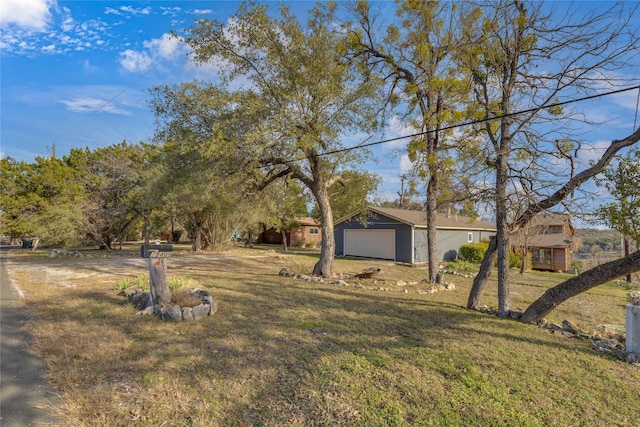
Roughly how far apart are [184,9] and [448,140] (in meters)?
8.70

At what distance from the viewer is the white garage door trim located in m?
20.1

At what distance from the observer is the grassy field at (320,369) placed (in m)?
2.84

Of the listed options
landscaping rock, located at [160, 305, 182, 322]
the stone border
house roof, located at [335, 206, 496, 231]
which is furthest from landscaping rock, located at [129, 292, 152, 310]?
house roof, located at [335, 206, 496, 231]

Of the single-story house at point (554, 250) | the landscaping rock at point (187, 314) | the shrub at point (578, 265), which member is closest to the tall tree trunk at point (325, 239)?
the landscaping rock at point (187, 314)

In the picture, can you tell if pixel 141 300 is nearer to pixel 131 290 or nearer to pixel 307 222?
pixel 131 290

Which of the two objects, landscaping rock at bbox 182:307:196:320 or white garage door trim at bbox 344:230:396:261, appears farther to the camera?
white garage door trim at bbox 344:230:396:261

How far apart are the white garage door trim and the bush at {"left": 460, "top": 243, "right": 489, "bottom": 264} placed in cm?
525

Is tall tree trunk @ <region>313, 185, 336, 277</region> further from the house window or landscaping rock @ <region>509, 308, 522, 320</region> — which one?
the house window

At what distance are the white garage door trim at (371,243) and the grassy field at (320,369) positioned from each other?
1337cm

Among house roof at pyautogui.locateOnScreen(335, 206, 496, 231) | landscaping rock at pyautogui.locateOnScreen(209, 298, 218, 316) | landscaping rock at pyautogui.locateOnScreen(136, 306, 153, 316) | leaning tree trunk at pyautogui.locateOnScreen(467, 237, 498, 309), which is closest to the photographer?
landscaping rock at pyautogui.locateOnScreen(136, 306, 153, 316)

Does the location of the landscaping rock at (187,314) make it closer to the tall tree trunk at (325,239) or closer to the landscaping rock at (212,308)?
the landscaping rock at (212,308)

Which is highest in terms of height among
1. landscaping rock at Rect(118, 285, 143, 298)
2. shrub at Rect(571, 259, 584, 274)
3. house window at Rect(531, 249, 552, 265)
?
landscaping rock at Rect(118, 285, 143, 298)

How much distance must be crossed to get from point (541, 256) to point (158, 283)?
1114 inches

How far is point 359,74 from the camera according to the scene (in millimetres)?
10453
